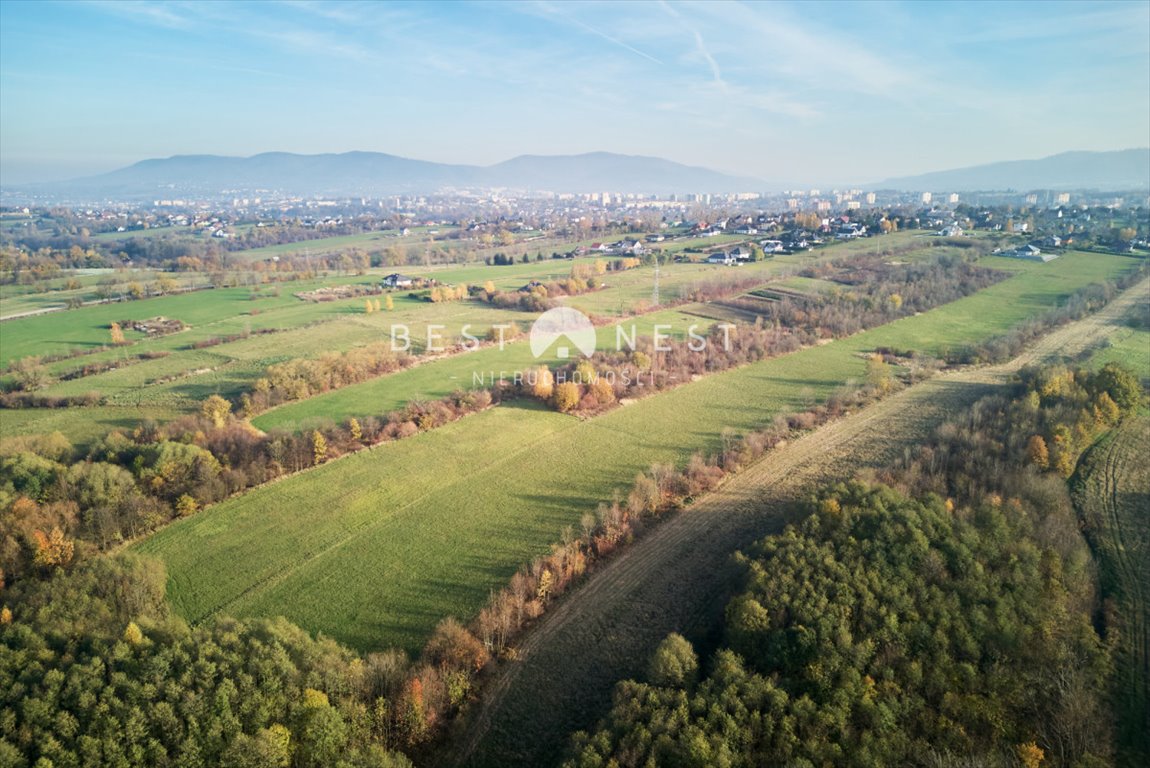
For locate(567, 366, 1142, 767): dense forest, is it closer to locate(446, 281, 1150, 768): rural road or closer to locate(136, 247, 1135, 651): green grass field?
locate(446, 281, 1150, 768): rural road

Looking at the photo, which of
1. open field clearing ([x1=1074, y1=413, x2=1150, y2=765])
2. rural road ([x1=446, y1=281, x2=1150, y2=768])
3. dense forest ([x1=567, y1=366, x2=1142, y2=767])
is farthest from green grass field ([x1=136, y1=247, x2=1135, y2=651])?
open field clearing ([x1=1074, y1=413, x2=1150, y2=765])

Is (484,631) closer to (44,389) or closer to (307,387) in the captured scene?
(307,387)

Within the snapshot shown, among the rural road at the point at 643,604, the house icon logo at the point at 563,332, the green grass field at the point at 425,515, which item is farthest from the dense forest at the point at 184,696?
the house icon logo at the point at 563,332

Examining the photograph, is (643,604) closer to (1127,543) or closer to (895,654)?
(895,654)

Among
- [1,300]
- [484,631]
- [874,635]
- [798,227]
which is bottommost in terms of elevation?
[484,631]

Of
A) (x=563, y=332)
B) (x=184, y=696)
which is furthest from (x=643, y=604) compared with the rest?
(x=563, y=332)

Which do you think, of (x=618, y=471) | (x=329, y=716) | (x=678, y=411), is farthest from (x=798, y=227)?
(x=329, y=716)
